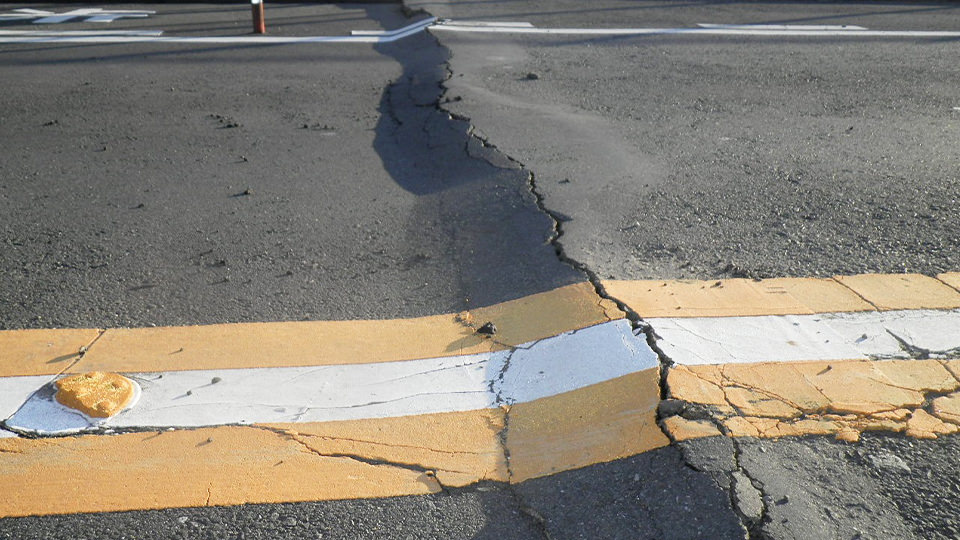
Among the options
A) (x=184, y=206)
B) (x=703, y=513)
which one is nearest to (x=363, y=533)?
(x=703, y=513)

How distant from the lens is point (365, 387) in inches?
124

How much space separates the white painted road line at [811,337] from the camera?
124 inches

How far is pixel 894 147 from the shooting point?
564 centimetres

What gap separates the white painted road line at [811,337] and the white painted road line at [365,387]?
0.22 meters

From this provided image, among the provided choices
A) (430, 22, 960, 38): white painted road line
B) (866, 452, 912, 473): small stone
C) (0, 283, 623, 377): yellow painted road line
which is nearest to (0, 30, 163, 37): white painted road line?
(430, 22, 960, 38): white painted road line

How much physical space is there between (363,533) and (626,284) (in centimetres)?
185

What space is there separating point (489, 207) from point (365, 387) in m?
1.82

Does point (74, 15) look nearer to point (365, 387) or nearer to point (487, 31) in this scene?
point (487, 31)

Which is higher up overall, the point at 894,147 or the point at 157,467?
the point at 894,147

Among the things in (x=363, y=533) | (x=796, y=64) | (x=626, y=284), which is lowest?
(x=363, y=533)

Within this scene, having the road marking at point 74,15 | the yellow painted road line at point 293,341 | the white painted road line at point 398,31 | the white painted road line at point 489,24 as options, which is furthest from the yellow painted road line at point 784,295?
the road marking at point 74,15

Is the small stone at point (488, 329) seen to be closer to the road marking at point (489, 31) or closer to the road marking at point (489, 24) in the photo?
the road marking at point (489, 31)

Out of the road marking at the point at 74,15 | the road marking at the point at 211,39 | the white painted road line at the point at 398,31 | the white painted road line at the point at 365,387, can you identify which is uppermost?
the road marking at the point at 74,15

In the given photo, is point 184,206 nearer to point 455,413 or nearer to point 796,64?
point 455,413
